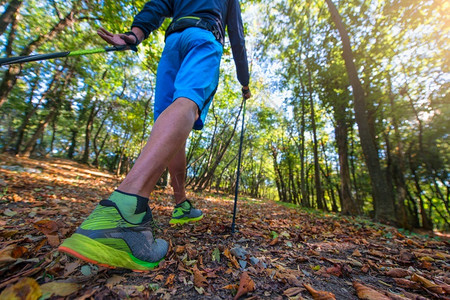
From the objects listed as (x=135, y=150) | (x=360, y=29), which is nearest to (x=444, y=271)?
(x=360, y=29)

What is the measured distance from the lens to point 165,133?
1.16 meters

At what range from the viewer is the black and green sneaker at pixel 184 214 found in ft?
6.79

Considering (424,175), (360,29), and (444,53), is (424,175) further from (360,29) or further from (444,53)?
(360,29)

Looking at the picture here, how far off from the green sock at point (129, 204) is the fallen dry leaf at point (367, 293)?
1.40 m

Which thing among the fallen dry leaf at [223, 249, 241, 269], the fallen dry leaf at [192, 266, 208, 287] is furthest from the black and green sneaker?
the fallen dry leaf at [192, 266, 208, 287]

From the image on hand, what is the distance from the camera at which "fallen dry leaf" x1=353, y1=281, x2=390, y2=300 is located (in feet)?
3.41

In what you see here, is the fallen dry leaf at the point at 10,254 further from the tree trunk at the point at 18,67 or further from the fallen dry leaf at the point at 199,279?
the tree trunk at the point at 18,67

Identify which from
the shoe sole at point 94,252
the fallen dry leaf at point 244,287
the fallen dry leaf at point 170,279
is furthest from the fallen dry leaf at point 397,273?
the shoe sole at point 94,252

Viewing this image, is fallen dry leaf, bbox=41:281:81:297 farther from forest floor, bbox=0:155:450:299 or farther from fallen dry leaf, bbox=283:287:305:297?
fallen dry leaf, bbox=283:287:305:297

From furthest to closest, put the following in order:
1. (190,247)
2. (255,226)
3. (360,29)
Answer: (360,29)
(255,226)
(190,247)

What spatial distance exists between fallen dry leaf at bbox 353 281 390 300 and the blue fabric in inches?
88.5

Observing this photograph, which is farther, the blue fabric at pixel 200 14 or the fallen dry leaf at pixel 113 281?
the blue fabric at pixel 200 14

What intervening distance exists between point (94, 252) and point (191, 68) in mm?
1284

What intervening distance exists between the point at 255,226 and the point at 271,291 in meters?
1.53
